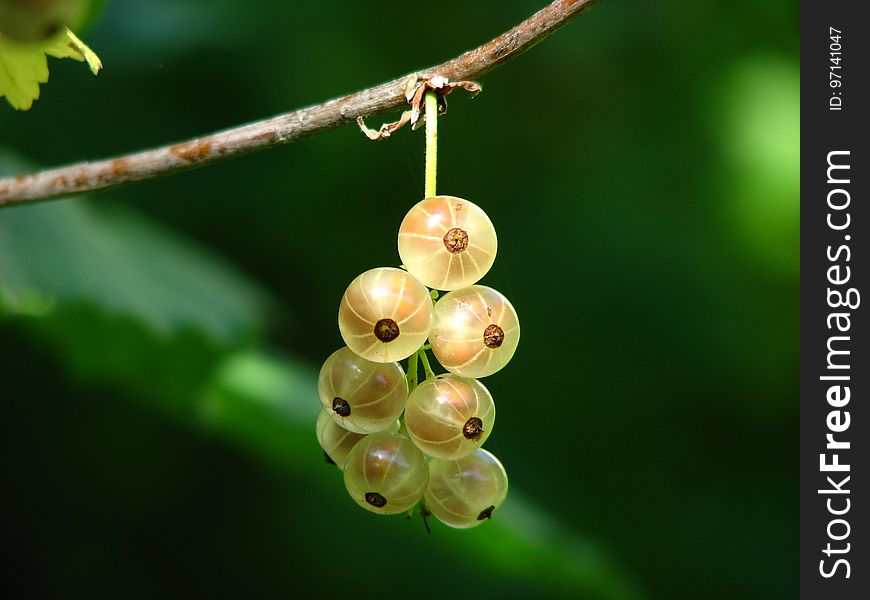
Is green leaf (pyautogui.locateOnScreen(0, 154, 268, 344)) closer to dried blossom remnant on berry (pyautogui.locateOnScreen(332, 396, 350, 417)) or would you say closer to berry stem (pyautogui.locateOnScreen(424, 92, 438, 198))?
dried blossom remnant on berry (pyautogui.locateOnScreen(332, 396, 350, 417))

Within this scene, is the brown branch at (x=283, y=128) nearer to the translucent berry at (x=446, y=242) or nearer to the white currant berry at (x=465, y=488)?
the translucent berry at (x=446, y=242)

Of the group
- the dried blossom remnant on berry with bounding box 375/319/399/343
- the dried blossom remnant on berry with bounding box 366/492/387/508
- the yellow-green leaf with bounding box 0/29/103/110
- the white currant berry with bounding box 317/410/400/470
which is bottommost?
the dried blossom remnant on berry with bounding box 366/492/387/508

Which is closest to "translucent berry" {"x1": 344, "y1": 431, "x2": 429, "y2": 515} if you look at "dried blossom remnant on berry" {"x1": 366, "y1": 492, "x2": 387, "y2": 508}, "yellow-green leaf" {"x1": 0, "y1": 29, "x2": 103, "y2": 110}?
"dried blossom remnant on berry" {"x1": 366, "y1": 492, "x2": 387, "y2": 508}

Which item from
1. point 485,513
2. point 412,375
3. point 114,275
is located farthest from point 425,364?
point 114,275

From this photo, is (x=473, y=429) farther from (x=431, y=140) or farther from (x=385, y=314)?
(x=431, y=140)

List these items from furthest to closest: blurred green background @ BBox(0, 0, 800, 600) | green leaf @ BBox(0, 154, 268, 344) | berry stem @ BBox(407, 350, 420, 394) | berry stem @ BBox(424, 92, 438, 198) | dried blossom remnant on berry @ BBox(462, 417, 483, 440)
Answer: blurred green background @ BBox(0, 0, 800, 600)
green leaf @ BBox(0, 154, 268, 344)
berry stem @ BBox(407, 350, 420, 394)
dried blossom remnant on berry @ BBox(462, 417, 483, 440)
berry stem @ BBox(424, 92, 438, 198)

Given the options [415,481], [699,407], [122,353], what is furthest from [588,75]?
[415,481]
